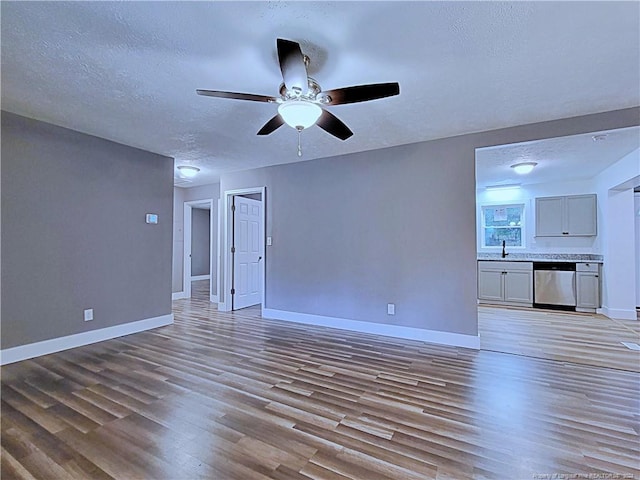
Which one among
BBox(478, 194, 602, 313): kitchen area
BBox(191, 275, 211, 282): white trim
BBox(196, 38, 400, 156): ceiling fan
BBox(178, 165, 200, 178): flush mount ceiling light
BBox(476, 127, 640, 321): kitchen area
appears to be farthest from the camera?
BBox(191, 275, 211, 282): white trim

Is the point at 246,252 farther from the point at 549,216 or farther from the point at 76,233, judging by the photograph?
the point at 549,216

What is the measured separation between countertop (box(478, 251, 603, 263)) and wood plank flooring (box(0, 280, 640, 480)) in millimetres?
3410

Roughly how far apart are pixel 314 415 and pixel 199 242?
29.9 ft

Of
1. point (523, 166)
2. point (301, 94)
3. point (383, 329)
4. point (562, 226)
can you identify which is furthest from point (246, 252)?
point (562, 226)

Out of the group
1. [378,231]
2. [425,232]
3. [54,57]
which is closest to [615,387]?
[425,232]

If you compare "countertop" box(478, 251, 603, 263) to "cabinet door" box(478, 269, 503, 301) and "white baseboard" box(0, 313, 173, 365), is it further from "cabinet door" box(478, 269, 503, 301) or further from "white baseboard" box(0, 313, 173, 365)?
"white baseboard" box(0, 313, 173, 365)

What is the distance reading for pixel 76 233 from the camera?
374cm

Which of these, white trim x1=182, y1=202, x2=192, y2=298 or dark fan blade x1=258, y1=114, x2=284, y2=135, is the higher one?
dark fan blade x1=258, y1=114, x2=284, y2=135

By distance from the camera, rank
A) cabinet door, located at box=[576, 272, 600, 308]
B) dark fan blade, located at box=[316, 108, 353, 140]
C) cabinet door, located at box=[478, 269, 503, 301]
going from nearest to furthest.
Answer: dark fan blade, located at box=[316, 108, 353, 140] → cabinet door, located at box=[576, 272, 600, 308] → cabinet door, located at box=[478, 269, 503, 301]

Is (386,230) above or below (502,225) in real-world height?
below

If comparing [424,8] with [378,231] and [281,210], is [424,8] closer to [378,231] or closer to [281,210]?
[378,231]

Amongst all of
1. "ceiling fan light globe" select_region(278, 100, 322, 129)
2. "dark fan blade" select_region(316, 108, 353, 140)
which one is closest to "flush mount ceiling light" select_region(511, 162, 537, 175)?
"dark fan blade" select_region(316, 108, 353, 140)

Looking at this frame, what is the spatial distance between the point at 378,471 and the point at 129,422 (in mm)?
1649

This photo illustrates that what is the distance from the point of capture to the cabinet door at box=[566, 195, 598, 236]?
227 inches
